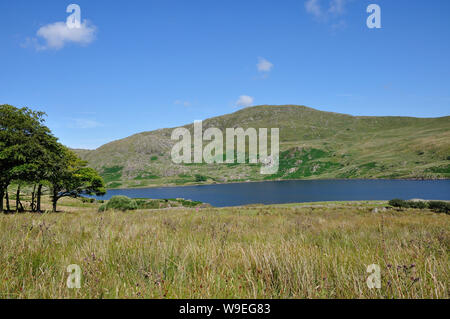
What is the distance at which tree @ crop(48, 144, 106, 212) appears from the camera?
101 feet

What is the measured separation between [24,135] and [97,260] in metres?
30.1

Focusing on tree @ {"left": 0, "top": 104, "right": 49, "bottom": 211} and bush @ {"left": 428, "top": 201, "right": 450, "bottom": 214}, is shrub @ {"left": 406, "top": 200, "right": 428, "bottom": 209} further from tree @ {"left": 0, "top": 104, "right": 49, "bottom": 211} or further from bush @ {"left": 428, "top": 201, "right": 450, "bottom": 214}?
tree @ {"left": 0, "top": 104, "right": 49, "bottom": 211}

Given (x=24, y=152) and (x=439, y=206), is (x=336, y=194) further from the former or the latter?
(x=24, y=152)

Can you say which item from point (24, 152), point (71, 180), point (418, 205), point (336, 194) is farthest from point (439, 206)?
point (336, 194)

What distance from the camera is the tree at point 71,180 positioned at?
30.7 meters

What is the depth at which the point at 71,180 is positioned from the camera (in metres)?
38.3

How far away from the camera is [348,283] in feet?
8.54

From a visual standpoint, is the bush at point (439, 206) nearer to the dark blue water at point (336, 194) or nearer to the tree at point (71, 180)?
the dark blue water at point (336, 194)

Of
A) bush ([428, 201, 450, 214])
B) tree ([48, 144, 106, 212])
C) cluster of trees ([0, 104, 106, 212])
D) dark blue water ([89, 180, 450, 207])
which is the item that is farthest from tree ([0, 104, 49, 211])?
dark blue water ([89, 180, 450, 207])

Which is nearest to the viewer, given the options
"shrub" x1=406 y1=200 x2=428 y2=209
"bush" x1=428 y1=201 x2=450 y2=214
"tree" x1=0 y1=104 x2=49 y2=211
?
"tree" x1=0 y1=104 x2=49 y2=211

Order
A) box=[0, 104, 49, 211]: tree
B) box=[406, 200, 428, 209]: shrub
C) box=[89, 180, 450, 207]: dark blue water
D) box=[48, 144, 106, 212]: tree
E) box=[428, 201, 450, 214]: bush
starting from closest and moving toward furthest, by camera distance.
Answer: box=[0, 104, 49, 211]: tree → box=[48, 144, 106, 212]: tree → box=[428, 201, 450, 214]: bush → box=[406, 200, 428, 209]: shrub → box=[89, 180, 450, 207]: dark blue water

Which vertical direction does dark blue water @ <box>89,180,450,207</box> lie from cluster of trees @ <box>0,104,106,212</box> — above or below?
below
